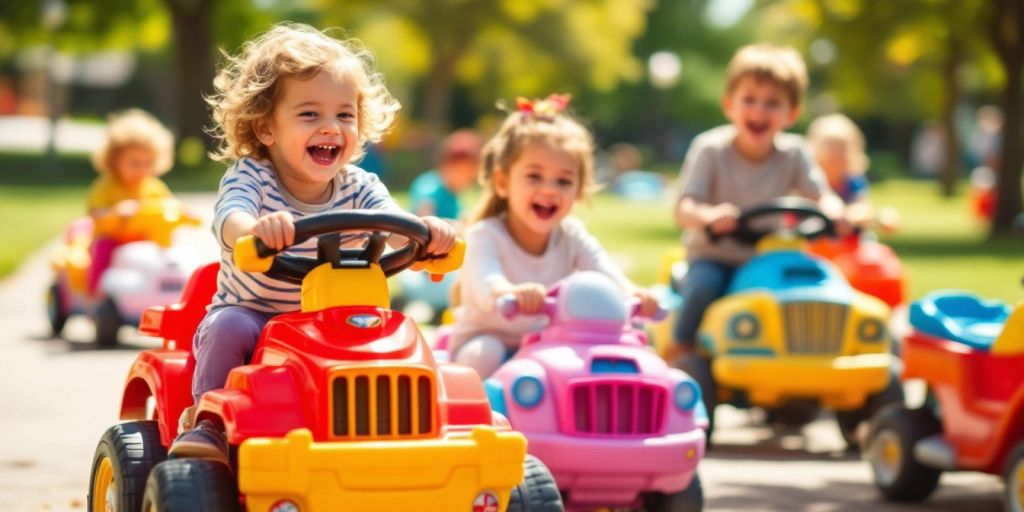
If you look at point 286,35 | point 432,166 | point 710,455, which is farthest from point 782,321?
point 432,166

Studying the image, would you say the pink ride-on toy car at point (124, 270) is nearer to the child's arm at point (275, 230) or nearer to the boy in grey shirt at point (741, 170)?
the boy in grey shirt at point (741, 170)

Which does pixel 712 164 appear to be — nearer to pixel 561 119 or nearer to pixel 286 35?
pixel 561 119

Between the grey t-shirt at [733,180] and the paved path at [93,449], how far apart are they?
103 cm

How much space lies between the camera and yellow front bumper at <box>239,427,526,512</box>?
13.2 ft

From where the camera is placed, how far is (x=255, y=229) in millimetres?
4289

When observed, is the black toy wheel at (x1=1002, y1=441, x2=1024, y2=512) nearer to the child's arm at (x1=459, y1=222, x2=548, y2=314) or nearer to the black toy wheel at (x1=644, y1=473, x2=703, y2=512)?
the black toy wheel at (x1=644, y1=473, x2=703, y2=512)

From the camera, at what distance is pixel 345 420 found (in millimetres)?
4211

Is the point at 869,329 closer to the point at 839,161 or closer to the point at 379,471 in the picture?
the point at 839,161

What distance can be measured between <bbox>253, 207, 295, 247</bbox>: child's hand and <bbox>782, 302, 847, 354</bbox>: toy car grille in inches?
168

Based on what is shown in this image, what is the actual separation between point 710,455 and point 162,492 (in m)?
4.39

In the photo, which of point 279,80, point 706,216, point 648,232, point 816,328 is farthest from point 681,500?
point 648,232

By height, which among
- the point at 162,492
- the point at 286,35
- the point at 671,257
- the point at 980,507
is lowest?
the point at 980,507

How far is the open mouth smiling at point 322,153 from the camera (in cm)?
480

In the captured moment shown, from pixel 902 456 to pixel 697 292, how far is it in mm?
1767
